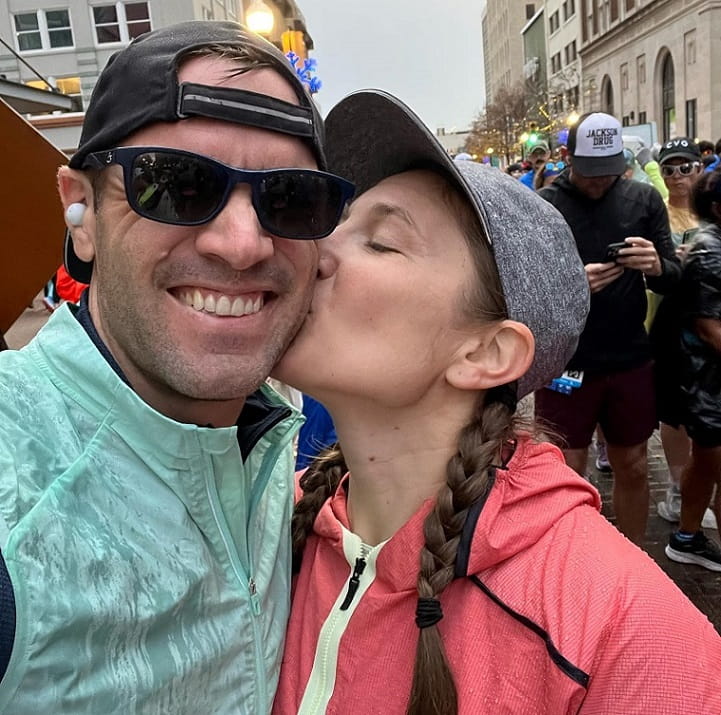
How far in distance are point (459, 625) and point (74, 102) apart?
9.62 meters

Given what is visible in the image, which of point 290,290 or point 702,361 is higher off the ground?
point 290,290

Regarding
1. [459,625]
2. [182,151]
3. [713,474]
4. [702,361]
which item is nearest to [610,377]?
[702,361]

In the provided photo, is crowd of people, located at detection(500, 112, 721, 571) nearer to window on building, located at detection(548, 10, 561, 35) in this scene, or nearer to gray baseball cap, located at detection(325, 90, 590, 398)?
gray baseball cap, located at detection(325, 90, 590, 398)

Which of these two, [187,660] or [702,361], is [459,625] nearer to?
[187,660]

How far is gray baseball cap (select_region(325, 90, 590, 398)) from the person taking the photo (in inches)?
62.1

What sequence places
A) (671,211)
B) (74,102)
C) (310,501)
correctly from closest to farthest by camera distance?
(310,501) → (671,211) → (74,102)

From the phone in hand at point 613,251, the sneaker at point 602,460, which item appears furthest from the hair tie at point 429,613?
the sneaker at point 602,460

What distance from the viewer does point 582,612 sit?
1303 millimetres

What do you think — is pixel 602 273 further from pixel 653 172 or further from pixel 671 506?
pixel 653 172

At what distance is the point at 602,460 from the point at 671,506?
36.4 inches

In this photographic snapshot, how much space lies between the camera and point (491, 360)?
5.55 feet

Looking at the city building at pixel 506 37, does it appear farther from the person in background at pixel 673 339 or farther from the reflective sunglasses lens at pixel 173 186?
the reflective sunglasses lens at pixel 173 186

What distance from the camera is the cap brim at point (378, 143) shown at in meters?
1.59

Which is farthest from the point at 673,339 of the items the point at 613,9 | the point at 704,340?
the point at 613,9
